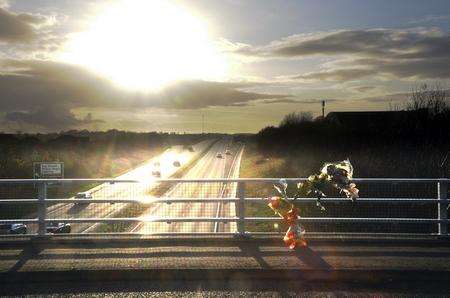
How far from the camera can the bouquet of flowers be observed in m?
8.41

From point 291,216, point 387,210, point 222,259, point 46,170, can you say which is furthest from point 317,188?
point 46,170

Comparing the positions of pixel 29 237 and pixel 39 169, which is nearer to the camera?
pixel 29 237

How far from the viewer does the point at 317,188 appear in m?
8.63

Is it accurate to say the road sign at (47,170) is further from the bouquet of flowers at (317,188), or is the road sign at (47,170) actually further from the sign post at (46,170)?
the bouquet of flowers at (317,188)

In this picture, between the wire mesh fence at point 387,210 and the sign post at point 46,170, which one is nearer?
the wire mesh fence at point 387,210

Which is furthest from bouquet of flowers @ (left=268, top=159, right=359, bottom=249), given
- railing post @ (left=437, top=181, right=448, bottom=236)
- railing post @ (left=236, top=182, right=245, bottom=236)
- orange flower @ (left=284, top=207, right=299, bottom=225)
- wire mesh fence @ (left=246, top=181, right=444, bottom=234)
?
wire mesh fence @ (left=246, top=181, right=444, bottom=234)

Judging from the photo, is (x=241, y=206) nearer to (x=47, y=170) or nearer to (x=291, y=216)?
(x=291, y=216)

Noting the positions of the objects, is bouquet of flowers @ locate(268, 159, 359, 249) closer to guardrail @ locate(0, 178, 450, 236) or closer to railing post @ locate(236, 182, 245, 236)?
guardrail @ locate(0, 178, 450, 236)

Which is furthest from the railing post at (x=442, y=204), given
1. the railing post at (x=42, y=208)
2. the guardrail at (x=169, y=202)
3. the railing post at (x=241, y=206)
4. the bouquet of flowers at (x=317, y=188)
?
the railing post at (x=42, y=208)

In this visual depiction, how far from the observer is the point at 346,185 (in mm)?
8414

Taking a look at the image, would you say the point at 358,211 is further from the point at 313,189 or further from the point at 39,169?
the point at 39,169

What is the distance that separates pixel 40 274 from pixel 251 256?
3557 mm

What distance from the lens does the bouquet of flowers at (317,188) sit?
841cm

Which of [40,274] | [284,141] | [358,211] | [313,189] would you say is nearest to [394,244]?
[313,189]
